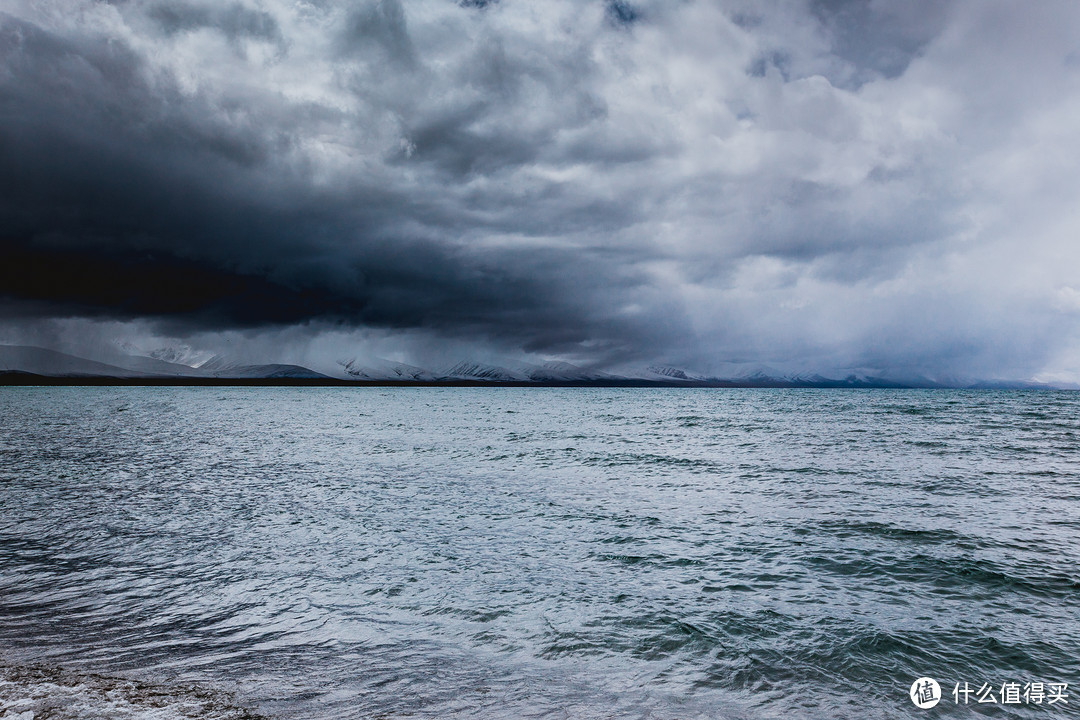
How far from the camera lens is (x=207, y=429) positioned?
191 ft

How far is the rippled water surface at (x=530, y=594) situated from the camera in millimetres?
7867

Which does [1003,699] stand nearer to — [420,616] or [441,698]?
[441,698]

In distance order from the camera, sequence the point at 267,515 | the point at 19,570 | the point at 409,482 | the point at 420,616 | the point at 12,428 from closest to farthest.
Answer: the point at 420,616 → the point at 19,570 → the point at 267,515 → the point at 409,482 → the point at 12,428

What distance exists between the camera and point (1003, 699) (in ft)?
26.7

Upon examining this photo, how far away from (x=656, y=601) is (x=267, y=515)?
45.9 feet

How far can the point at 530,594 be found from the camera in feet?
39.5

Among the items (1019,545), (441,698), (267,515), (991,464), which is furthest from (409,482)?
(991,464)

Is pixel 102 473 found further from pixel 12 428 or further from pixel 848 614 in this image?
pixel 12 428

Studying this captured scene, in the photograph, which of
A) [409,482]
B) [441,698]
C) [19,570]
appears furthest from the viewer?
[409,482]

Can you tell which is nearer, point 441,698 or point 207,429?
point 441,698

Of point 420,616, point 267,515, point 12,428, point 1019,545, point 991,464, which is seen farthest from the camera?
point 12,428

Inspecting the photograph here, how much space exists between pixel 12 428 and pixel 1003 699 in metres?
76.0

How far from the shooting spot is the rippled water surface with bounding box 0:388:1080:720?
787 centimetres

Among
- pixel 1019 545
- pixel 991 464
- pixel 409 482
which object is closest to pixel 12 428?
pixel 409 482
